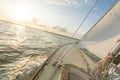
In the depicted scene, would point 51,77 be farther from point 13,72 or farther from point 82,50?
point 82,50

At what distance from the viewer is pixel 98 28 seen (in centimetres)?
1366

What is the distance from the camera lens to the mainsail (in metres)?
11.6

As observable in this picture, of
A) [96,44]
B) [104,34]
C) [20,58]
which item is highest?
[104,34]

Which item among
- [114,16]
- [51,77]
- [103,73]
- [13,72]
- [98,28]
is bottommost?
[13,72]

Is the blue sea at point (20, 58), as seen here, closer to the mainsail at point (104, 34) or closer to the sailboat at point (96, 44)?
the sailboat at point (96, 44)

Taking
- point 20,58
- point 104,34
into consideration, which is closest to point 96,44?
point 104,34

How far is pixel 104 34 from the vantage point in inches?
506

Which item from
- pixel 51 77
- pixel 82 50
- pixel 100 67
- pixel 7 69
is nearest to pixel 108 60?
pixel 100 67

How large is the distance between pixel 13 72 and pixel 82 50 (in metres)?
5.94

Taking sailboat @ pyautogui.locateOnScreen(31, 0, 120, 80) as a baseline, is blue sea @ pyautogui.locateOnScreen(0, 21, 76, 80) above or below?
below

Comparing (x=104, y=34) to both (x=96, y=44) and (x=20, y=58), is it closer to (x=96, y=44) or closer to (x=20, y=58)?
(x=96, y=44)

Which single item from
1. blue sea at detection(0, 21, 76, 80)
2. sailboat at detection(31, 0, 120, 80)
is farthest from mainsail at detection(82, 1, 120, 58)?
blue sea at detection(0, 21, 76, 80)

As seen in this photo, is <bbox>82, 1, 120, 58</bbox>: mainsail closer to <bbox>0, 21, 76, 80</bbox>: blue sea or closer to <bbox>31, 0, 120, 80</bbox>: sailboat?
<bbox>31, 0, 120, 80</bbox>: sailboat

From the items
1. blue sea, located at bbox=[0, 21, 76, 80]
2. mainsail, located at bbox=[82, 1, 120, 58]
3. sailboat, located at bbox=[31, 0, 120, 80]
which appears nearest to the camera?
sailboat, located at bbox=[31, 0, 120, 80]
